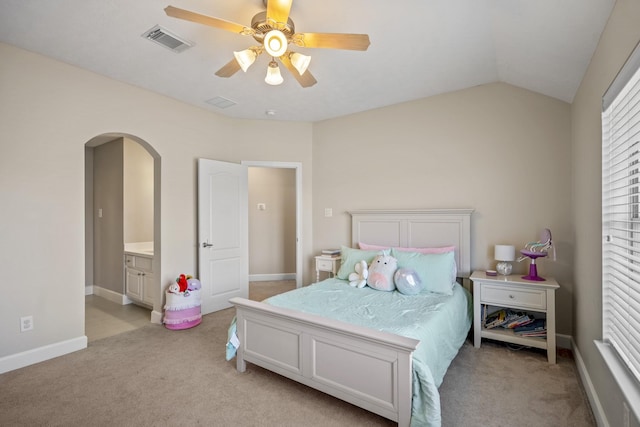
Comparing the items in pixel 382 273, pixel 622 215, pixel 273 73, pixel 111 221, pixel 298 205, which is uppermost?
pixel 273 73

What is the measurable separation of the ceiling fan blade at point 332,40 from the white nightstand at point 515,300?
227cm

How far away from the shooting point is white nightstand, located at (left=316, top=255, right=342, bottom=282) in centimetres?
416

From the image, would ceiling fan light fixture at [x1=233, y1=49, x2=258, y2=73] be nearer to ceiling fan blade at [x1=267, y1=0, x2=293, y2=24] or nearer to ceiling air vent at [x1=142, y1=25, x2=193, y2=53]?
ceiling fan blade at [x1=267, y1=0, x2=293, y2=24]

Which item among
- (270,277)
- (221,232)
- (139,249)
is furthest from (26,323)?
(270,277)

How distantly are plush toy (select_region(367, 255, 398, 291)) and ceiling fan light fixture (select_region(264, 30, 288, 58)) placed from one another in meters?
2.05

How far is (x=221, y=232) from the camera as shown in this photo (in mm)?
4219

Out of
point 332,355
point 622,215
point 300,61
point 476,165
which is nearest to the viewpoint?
point 622,215

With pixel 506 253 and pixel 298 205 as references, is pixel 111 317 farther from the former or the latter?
pixel 506 253

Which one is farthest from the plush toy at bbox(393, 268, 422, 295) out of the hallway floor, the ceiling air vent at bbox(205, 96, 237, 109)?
the ceiling air vent at bbox(205, 96, 237, 109)

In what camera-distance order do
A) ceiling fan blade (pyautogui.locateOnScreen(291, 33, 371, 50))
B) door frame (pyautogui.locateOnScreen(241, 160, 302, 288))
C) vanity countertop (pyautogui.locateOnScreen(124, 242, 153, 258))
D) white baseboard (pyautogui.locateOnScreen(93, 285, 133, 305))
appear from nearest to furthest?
ceiling fan blade (pyautogui.locateOnScreen(291, 33, 371, 50)) < vanity countertop (pyautogui.locateOnScreen(124, 242, 153, 258)) < white baseboard (pyautogui.locateOnScreen(93, 285, 133, 305)) < door frame (pyautogui.locateOnScreen(241, 160, 302, 288))

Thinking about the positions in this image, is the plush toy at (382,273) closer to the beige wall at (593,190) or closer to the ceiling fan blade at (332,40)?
the beige wall at (593,190)

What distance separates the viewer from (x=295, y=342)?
88.7 inches

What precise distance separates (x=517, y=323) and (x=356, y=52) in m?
2.81

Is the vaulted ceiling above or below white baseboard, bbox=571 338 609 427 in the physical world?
above
